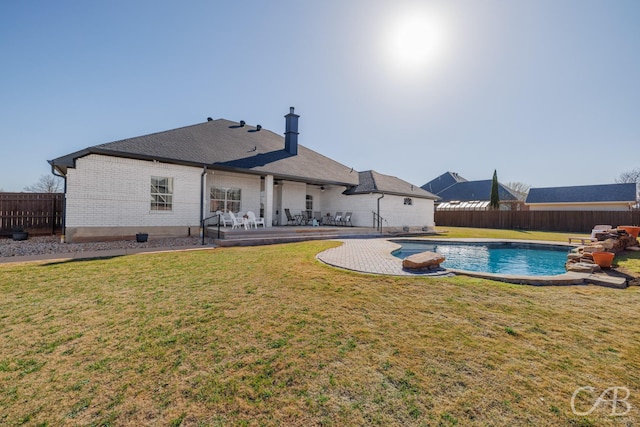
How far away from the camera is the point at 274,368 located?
103 inches

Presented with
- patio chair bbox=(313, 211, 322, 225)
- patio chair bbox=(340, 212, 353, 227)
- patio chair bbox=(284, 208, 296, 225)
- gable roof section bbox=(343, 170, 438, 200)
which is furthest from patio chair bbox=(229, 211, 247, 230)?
A: gable roof section bbox=(343, 170, 438, 200)

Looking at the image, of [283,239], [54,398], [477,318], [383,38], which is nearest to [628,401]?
[477,318]

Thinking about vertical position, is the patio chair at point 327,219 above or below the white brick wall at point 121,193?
below

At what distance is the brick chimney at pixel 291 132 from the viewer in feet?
57.0

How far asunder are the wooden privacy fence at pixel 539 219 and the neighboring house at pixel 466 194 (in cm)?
629

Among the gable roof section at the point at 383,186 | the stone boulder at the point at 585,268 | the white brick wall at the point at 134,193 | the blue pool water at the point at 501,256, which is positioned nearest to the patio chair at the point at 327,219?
the gable roof section at the point at 383,186

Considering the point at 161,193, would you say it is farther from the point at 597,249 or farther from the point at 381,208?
the point at 597,249

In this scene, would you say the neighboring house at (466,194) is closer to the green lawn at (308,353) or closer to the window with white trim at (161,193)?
the window with white trim at (161,193)

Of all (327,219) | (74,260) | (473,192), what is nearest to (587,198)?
(473,192)

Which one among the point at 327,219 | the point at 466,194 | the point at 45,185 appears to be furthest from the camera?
the point at 466,194

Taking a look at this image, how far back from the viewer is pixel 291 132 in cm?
1733

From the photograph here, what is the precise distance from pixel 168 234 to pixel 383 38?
472 inches

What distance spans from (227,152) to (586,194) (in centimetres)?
3658

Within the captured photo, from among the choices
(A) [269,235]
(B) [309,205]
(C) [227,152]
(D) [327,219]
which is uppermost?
(C) [227,152]
